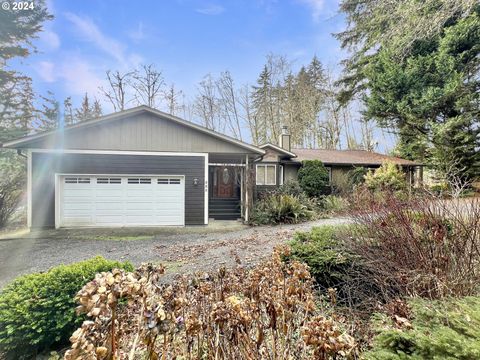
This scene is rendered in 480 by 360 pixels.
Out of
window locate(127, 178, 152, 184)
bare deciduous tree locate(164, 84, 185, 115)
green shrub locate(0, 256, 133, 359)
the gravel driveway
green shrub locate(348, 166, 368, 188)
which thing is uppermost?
bare deciduous tree locate(164, 84, 185, 115)

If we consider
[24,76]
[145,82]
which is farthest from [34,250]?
[145,82]

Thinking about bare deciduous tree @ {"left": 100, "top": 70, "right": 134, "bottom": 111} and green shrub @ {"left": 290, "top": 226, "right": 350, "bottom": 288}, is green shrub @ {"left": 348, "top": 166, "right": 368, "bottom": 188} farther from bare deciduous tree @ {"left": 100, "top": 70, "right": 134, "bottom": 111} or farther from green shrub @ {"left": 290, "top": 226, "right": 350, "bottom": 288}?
bare deciduous tree @ {"left": 100, "top": 70, "right": 134, "bottom": 111}

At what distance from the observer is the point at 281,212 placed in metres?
11.3

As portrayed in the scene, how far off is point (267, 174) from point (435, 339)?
14.1 meters

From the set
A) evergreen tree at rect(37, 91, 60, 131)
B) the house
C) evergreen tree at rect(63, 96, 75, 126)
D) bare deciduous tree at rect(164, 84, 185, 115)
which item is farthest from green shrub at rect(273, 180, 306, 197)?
evergreen tree at rect(63, 96, 75, 126)

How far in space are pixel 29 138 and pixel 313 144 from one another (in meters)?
23.3

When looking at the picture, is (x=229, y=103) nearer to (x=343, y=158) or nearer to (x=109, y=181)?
(x=343, y=158)

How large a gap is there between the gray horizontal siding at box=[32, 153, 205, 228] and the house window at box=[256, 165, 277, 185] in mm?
4937

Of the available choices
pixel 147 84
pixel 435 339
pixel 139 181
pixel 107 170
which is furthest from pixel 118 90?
pixel 435 339

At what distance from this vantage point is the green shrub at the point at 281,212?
37.1 ft

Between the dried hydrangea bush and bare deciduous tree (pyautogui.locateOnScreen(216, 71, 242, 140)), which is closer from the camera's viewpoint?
the dried hydrangea bush

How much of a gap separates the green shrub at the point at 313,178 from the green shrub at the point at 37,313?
41.5ft

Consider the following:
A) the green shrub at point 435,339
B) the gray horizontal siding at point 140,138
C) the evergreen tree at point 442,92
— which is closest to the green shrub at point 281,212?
the gray horizontal siding at point 140,138

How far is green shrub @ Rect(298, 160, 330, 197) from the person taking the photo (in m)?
14.5
